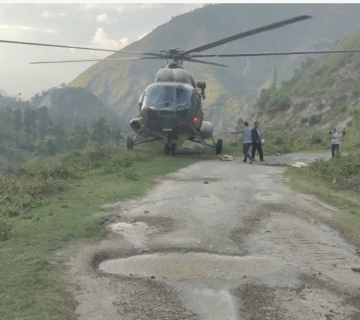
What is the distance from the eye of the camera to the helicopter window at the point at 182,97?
1645 centimetres

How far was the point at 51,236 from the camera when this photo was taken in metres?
6.21

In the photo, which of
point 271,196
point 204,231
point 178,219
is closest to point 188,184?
point 271,196

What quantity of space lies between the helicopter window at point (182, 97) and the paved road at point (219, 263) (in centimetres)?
796

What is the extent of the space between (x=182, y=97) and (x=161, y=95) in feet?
2.74

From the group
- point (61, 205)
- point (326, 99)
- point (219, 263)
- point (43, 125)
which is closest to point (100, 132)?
point (43, 125)

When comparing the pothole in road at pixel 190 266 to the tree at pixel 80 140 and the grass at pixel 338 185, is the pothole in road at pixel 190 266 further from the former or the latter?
the tree at pixel 80 140

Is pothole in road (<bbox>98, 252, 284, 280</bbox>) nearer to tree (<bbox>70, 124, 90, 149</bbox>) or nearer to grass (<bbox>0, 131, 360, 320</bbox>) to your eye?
grass (<bbox>0, 131, 360, 320</bbox>)

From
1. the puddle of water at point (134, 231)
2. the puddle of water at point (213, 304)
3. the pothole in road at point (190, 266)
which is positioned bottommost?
the puddle of water at point (134, 231)

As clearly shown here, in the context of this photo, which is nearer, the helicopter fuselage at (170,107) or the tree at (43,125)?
the helicopter fuselage at (170,107)

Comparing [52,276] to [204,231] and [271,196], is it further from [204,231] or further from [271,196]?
[271,196]

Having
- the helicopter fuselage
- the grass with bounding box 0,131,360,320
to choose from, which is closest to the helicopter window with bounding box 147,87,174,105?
the helicopter fuselage

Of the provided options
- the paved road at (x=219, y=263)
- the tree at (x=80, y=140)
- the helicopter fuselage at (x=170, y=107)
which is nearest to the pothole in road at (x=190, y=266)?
the paved road at (x=219, y=263)

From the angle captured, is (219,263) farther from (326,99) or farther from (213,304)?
(326,99)

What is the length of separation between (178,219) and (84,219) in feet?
5.26
